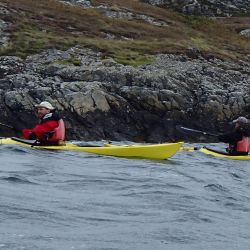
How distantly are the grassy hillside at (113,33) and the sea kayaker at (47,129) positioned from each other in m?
18.5

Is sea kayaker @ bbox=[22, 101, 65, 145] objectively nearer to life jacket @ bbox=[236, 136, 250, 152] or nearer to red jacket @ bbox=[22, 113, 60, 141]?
red jacket @ bbox=[22, 113, 60, 141]

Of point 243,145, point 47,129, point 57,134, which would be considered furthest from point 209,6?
point 47,129

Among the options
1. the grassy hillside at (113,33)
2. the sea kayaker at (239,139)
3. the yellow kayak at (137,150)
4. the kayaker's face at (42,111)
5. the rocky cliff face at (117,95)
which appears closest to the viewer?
the yellow kayak at (137,150)

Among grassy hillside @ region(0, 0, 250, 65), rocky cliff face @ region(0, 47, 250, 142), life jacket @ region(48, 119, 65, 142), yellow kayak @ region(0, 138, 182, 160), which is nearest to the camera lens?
yellow kayak @ region(0, 138, 182, 160)

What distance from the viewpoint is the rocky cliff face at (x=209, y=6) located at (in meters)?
60.3

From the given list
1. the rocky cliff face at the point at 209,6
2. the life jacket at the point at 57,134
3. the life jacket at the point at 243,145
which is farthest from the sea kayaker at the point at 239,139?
the rocky cliff face at the point at 209,6

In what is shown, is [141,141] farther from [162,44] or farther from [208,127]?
[162,44]

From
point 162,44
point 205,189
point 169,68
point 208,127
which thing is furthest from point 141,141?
point 205,189

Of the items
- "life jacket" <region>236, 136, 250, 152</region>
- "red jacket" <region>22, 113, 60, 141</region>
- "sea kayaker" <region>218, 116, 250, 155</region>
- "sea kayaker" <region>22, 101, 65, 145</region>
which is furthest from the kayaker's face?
"life jacket" <region>236, 136, 250, 152</region>

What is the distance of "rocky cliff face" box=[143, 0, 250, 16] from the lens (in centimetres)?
6031

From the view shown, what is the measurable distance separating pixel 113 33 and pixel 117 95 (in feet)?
40.5

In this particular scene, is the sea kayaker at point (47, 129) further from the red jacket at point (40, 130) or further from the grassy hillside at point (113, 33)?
the grassy hillside at point (113, 33)

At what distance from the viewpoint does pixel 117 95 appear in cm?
3148

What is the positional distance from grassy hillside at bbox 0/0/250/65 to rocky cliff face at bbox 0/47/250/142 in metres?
2.24
